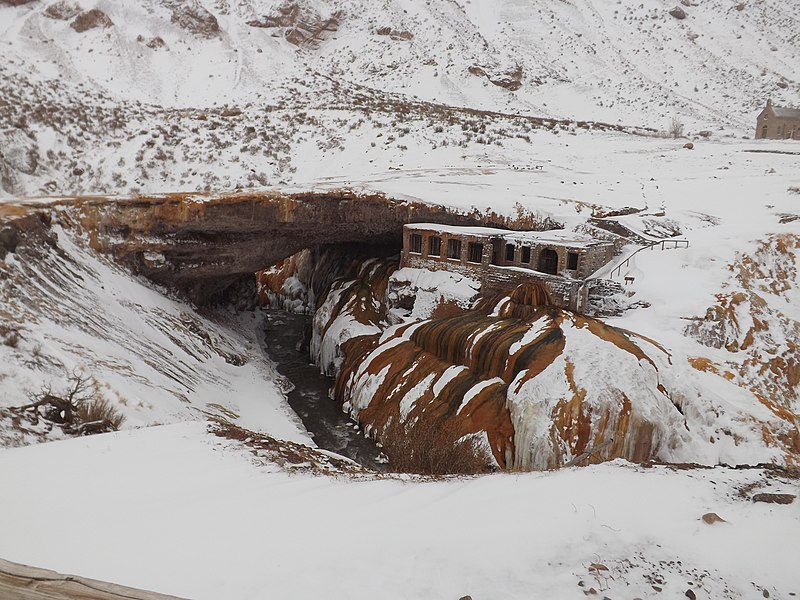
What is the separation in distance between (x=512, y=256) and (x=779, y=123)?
31093 mm

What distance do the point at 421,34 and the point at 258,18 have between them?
678 inches

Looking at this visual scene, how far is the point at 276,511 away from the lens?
16.8 feet

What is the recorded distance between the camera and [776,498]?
5.00m

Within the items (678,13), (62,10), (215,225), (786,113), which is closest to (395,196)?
(215,225)

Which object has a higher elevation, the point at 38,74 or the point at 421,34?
the point at 421,34

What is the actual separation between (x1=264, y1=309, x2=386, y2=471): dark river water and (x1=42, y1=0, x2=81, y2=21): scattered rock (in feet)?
127

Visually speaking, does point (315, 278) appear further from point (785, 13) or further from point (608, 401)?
point (785, 13)

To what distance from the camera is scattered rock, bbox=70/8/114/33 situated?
45.9 metres

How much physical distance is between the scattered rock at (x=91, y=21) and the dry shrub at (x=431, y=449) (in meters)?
49.7

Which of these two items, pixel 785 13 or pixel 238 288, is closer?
pixel 238 288

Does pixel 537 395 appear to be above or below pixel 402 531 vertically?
below

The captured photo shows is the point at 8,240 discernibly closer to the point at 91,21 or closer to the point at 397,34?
the point at 91,21

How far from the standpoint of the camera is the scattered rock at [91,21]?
45.9 meters

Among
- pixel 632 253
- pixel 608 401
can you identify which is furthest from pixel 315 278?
pixel 608 401
